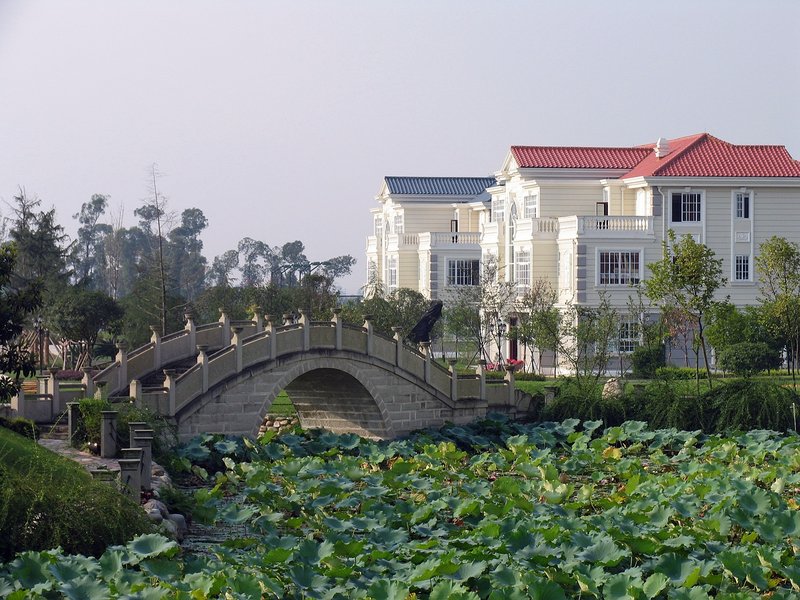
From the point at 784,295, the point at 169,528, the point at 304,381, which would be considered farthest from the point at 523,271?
the point at 169,528

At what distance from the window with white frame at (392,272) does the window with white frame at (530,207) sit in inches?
444

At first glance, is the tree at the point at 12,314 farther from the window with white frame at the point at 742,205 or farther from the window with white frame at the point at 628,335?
the window with white frame at the point at 742,205

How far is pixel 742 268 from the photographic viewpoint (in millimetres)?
45344

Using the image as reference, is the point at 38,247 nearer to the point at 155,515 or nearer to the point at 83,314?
the point at 83,314

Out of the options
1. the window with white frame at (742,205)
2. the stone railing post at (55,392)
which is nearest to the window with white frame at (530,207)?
the window with white frame at (742,205)

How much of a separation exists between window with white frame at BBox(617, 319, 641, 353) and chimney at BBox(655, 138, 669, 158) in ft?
25.6

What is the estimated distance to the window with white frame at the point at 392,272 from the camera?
193ft

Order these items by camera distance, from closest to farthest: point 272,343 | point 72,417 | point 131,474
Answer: point 131,474
point 72,417
point 272,343

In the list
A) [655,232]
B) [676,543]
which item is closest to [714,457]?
[676,543]

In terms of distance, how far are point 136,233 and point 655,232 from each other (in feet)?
278

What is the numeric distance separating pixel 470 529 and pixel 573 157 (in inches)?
1243

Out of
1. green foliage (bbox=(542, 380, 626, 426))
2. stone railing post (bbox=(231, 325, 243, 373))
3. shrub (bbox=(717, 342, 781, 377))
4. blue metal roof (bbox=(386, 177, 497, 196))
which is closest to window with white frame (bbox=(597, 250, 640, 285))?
shrub (bbox=(717, 342, 781, 377))

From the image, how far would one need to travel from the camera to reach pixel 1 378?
73.2 feet

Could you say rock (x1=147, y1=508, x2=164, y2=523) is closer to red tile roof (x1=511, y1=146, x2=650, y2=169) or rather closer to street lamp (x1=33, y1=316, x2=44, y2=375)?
street lamp (x1=33, y1=316, x2=44, y2=375)
